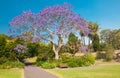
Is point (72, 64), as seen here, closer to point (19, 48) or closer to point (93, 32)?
point (19, 48)

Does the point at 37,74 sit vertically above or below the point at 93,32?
below

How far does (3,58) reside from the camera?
1428 inches

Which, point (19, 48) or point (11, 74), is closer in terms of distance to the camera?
point (11, 74)

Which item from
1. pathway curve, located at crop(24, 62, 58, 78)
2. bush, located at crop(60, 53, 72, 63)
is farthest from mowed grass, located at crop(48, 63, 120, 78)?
bush, located at crop(60, 53, 72, 63)

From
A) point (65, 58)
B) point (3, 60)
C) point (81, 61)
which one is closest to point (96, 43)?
point (65, 58)

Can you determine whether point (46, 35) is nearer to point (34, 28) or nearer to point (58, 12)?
point (34, 28)

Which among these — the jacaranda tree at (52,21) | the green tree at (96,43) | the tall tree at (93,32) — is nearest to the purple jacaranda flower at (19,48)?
the jacaranda tree at (52,21)

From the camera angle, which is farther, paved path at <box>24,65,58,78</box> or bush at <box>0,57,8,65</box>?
bush at <box>0,57,8,65</box>

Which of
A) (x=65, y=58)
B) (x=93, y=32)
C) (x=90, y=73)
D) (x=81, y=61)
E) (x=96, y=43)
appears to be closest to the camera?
(x=90, y=73)

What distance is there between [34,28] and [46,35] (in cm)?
238

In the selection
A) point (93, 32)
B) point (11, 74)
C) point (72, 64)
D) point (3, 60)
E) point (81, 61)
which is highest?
point (93, 32)

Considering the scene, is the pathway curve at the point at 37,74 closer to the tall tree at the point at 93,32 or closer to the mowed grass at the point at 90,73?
the mowed grass at the point at 90,73

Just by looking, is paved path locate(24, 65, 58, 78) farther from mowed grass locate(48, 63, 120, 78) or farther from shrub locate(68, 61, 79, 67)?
shrub locate(68, 61, 79, 67)

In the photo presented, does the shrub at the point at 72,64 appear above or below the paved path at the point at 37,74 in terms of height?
above
